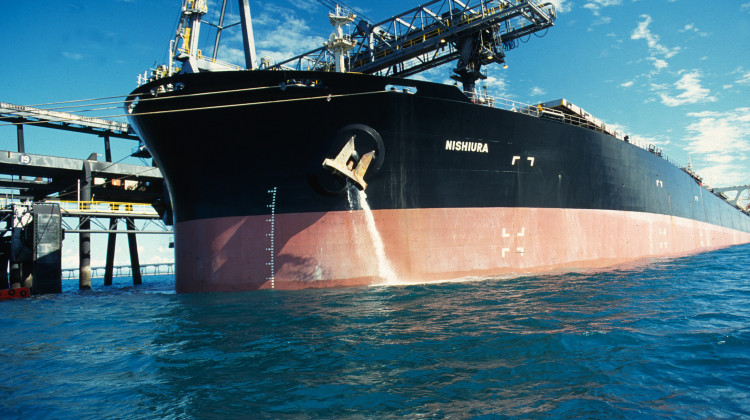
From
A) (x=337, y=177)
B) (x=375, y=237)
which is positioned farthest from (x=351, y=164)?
(x=375, y=237)

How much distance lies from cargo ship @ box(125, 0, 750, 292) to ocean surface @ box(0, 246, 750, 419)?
275cm

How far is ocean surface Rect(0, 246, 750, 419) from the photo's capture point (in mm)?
3631

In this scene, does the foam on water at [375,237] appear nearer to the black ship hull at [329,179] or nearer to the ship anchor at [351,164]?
the black ship hull at [329,179]

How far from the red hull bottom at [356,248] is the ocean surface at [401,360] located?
2.41m

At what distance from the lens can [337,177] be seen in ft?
34.6

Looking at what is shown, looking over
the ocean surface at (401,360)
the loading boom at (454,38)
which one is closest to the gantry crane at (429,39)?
the loading boom at (454,38)

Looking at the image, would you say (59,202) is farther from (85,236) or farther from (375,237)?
(375,237)

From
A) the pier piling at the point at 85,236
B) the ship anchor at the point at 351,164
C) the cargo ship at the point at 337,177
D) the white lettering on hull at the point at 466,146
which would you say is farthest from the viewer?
the pier piling at the point at 85,236

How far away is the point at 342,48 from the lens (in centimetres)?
1249

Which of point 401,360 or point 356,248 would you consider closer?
point 401,360

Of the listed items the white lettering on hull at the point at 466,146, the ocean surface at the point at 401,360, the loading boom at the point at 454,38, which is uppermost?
the loading boom at the point at 454,38

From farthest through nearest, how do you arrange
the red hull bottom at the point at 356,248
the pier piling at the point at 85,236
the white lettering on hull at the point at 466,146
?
1. the pier piling at the point at 85,236
2. the white lettering on hull at the point at 466,146
3. the red hull bottom at the point at 356,248

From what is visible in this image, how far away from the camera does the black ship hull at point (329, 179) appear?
10.5m

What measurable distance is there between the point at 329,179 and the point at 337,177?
21 centimetres
